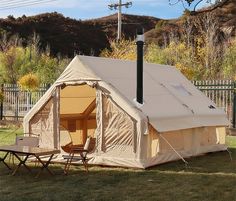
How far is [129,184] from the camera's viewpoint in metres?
9.09

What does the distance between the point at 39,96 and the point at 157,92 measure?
11.1m

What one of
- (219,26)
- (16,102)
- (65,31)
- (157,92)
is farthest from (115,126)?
(65,31)

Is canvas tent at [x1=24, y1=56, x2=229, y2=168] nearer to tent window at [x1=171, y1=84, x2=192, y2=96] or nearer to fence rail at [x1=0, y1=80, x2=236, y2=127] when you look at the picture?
tent window at [x1=171, y1=84, x2=192, y2=96]

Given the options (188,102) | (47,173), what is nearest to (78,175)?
(47,173)

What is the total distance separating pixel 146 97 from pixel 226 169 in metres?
2.32

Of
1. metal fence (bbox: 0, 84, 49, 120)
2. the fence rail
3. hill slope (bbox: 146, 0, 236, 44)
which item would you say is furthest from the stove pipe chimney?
hill slope (bbox: 146, 0, 236, 44)

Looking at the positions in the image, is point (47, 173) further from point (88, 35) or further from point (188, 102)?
point (88, 35)

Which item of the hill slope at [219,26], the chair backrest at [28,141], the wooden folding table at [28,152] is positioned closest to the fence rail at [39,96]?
the chair backrest at [28,141]

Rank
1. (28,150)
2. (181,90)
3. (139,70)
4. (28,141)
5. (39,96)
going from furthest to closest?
(39,96)
(181,90)
(139,70)
(28,141)
(28,150)

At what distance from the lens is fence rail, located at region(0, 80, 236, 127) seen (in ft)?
61.9

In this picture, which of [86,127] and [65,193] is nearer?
[65,193]

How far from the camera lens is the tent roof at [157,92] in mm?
11141

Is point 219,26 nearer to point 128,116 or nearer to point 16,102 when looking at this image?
point 16,102

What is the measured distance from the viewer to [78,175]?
32.9 ft
